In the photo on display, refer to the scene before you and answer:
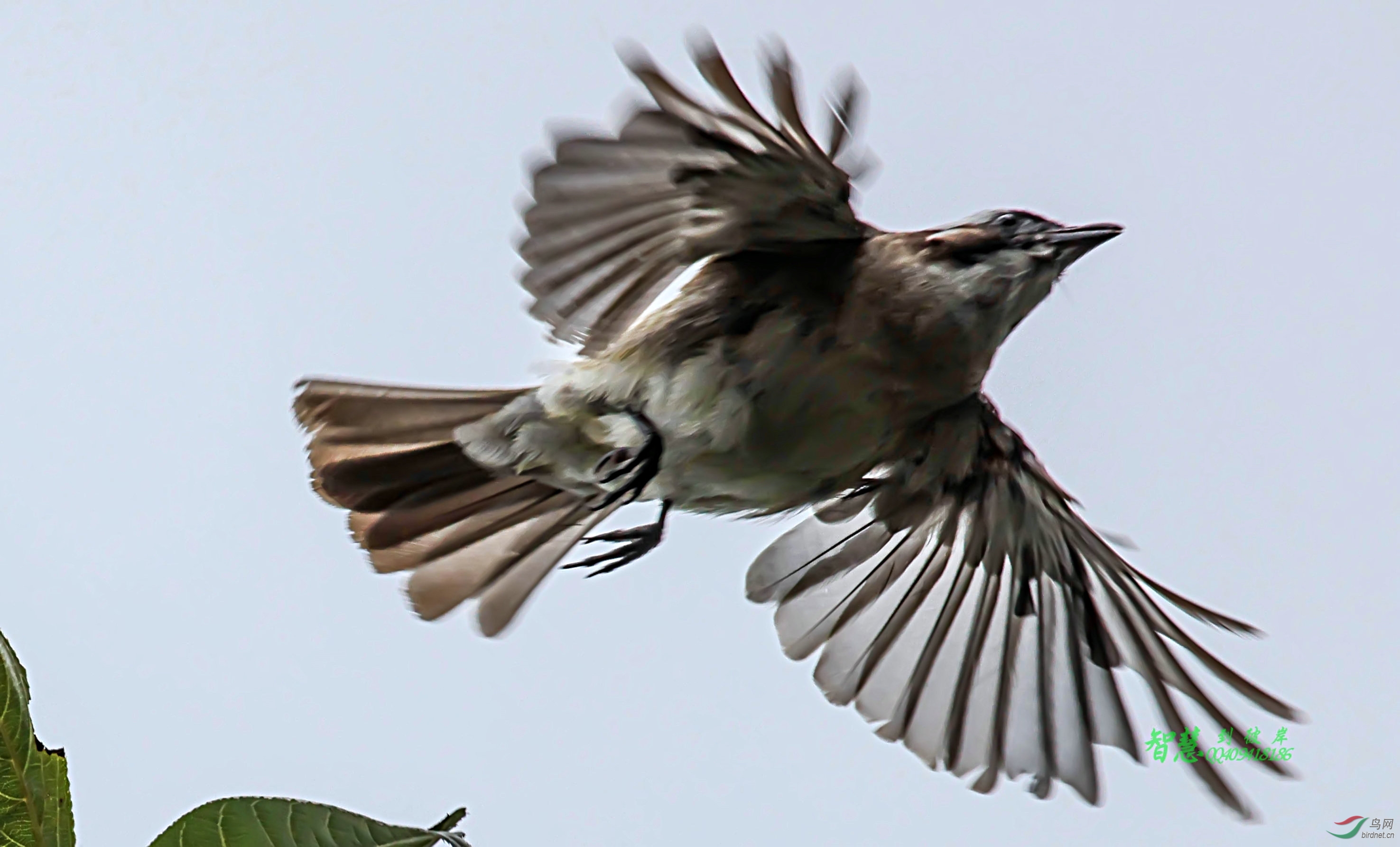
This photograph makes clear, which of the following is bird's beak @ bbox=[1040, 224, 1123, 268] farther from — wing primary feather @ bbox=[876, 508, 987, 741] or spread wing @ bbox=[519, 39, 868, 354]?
wing primary feather @ bbox=[876, 508, 987, 741]

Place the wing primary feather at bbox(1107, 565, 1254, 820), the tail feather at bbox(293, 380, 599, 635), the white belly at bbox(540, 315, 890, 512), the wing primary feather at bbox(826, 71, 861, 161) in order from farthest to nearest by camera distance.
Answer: the wing primary feather at bbox(1107, 565, 1254, 820)
the tail feather at bbox(293, 380, 599, 635)
the white belly at bbox(540, 315, 890, 512)
the wing primary feather at bbox(826, 71, 861, 161)

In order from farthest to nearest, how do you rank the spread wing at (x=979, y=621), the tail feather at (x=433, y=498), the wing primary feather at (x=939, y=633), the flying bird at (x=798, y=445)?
the wing primary feather at (x=939, y=633), the spread wing at (x=979, y=621), the tail feather at (x=433, y=498), the flying bird at (x=798, y=445)

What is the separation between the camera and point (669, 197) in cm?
279

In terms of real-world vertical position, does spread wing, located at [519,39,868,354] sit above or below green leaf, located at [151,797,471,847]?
above

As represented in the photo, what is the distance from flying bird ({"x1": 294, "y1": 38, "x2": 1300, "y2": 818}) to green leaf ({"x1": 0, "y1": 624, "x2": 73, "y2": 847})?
1.40 metres

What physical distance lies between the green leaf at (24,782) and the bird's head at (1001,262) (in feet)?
6.74

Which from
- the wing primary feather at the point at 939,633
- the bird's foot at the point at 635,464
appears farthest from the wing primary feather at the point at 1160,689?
the bird's foot at the point at 635,464

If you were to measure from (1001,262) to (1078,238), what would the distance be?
0.17 meters

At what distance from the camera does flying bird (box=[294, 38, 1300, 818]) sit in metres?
2.79

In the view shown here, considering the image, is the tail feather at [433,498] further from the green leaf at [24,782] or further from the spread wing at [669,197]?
the green leaf at [24,782]

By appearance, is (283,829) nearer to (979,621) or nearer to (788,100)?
(788,100)

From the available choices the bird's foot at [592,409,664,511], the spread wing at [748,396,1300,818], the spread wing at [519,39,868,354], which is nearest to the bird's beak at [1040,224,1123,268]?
the spread wing at [519,39,868,354]

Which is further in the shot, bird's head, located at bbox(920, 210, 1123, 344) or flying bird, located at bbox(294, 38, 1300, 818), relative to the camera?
bird's head, located at bbox(920, 210, 1123, 344)

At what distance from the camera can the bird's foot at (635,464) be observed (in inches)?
120
